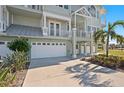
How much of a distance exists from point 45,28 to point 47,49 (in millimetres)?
2702

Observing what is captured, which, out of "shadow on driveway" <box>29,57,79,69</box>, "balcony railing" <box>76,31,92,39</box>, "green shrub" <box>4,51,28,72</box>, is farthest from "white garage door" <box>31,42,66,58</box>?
"green shrub" <box>4,51,28,72</box>

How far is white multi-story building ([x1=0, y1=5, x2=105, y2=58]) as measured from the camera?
15.6 meters

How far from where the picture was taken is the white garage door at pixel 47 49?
17234 millimetres

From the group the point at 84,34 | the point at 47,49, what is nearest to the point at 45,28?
the point at 47,49

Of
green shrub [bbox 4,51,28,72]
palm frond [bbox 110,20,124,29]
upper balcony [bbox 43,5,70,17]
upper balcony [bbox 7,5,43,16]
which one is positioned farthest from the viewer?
upper balcony [bbox 43,5,70,17]

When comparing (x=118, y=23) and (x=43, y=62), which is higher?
(x=118, y=23)

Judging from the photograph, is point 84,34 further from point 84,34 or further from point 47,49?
point 47,49

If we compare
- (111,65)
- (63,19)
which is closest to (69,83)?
(111,65)

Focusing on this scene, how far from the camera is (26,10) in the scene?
1647 cm

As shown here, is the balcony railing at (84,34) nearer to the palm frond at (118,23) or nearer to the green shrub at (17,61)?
the palm frond at (118,23)

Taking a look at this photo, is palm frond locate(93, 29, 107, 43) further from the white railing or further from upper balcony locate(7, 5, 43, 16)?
upper balcony locate(7, 5, 43, 16)

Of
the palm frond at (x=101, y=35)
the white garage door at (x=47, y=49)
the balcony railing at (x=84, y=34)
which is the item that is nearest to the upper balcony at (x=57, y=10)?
the balcony railing at (x=84, y=34)

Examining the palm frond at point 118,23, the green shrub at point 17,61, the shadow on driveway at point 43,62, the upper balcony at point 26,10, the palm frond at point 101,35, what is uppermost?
the upper balcony at point 26,10

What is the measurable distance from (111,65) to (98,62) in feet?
6.02
